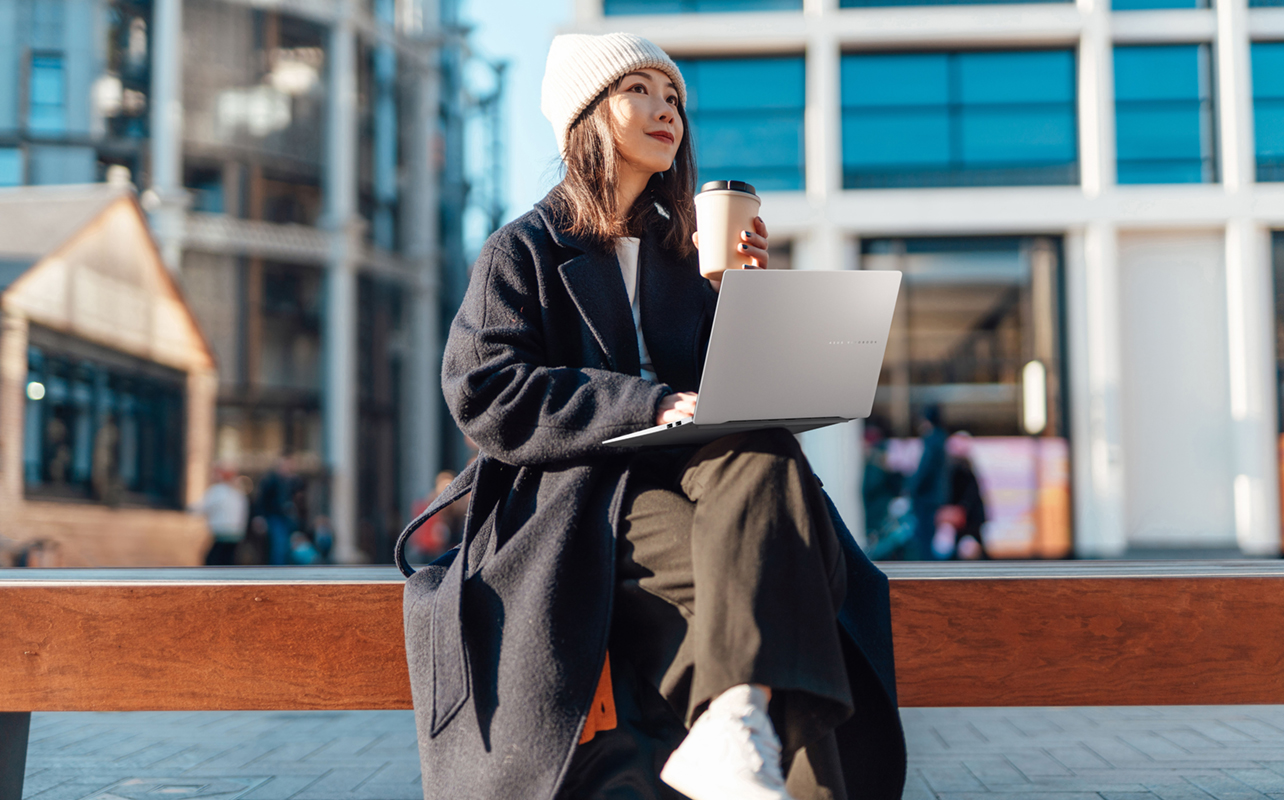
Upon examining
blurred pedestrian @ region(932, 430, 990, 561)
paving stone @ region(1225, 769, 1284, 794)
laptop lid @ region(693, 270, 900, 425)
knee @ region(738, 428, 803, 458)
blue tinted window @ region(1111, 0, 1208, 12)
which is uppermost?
blue tinted window @ region(1111, 0, 1208, 12)

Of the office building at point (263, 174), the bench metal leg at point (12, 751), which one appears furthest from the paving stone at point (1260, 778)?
the office building at point (263, 174)

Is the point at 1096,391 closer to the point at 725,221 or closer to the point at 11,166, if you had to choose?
the point at 725,221

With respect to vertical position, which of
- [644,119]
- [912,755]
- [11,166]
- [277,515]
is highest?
[11,166]

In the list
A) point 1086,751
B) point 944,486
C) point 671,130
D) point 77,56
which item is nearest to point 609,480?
→ point 671,130

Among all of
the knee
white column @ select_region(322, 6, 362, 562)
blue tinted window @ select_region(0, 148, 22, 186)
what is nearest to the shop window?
white column @ select_region(322, 6, 362, 562)

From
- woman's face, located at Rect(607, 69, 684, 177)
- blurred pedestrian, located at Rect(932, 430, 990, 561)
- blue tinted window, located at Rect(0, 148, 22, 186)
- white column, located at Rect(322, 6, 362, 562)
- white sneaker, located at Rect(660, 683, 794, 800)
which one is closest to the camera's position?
white sneaker, located at Rect(660, 683, 794, 800)

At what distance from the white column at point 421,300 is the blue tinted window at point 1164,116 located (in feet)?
46.4

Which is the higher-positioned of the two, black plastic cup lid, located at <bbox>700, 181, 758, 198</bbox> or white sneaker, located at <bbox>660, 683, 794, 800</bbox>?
black plastic cup lid, located at <bbox>700, 181, 758, 198</bbox>

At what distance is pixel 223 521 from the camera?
11711 mm

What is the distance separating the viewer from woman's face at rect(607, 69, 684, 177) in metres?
2.42

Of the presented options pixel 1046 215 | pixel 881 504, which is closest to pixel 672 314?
pixel 881 504

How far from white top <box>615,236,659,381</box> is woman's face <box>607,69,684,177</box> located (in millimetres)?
196

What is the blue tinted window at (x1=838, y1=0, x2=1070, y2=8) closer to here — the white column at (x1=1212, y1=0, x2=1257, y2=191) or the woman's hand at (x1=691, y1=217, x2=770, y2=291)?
the white column at (x1=1212, y1=0, x2=1257, y2=191)

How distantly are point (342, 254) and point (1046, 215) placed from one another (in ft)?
41.7
